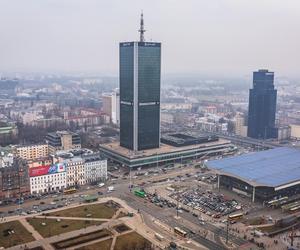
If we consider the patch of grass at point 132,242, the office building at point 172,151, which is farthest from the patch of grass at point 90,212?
the office building at point 172,151

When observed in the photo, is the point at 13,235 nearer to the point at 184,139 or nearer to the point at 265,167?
the point at 265,167

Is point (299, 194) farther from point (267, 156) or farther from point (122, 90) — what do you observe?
point (122, 90)

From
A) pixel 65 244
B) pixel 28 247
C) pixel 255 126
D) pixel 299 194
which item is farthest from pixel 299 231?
pixel 255 126

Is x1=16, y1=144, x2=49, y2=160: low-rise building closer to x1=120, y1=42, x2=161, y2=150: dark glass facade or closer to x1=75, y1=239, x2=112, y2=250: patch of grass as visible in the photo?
x1=120, y1=42, x2=161, y2=150: dark glass facade

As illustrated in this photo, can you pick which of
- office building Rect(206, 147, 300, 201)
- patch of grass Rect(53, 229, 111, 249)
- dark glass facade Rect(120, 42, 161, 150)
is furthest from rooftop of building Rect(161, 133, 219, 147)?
patch of grass Rect(53, 229, 111, 249)

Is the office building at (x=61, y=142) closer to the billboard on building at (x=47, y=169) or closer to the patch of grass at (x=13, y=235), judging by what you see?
the billboard on building at (x=47, y=169)
